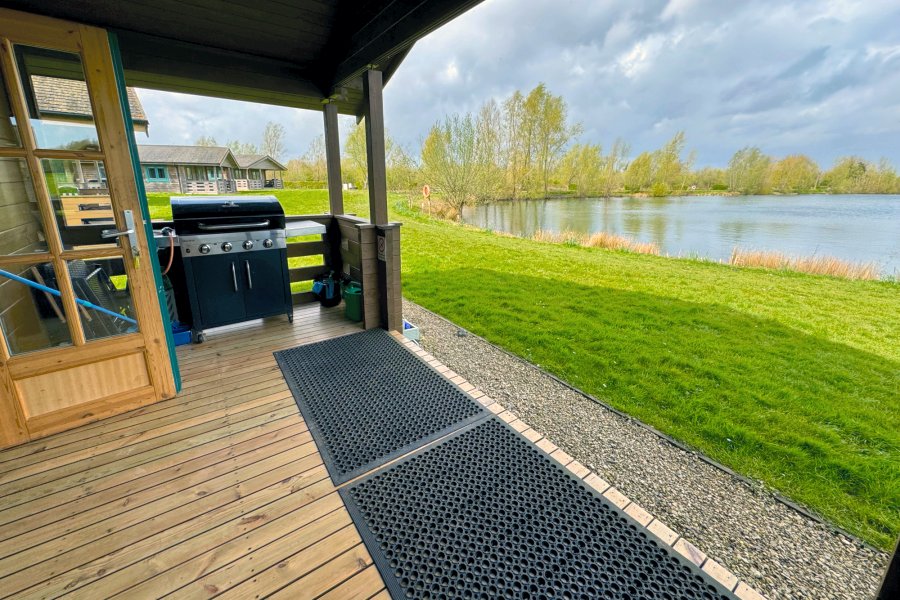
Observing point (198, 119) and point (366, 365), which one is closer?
point (366, 365)

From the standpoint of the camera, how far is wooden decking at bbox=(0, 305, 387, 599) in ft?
3.94

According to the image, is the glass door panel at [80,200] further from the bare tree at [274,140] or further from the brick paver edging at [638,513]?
the bare tree at [274,140]

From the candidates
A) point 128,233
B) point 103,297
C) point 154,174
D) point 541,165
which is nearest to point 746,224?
point 541,165

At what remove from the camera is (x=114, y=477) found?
165cm

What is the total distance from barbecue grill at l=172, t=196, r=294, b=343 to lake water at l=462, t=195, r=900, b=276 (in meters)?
8.99

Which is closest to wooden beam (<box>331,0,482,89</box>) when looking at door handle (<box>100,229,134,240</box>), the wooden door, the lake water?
the wooden door

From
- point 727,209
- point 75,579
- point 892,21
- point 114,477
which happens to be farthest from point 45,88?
point 727,209

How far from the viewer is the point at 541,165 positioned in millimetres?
19078

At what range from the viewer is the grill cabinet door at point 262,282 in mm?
3119

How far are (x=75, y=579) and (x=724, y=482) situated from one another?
288cm

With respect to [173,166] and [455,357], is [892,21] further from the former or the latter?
[173,166]

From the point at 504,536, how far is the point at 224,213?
3065 mm

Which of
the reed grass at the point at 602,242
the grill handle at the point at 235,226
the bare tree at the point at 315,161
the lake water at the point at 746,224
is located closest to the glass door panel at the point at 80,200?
the grill handle at the point at 235,226

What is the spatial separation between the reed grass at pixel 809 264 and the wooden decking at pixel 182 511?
900 centimetres
